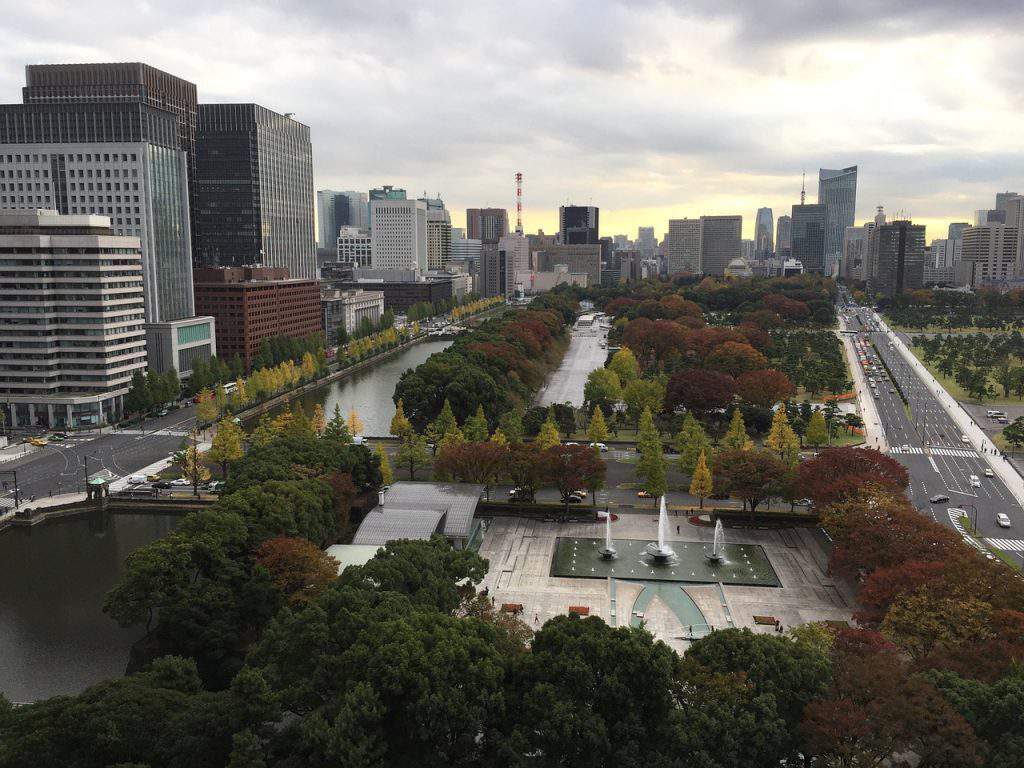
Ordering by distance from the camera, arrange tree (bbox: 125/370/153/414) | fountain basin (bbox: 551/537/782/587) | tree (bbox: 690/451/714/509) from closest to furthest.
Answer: fountain basin (bbox: 551/537/782/587), tree (bbox: 690/451/714/509), tree (bbox: 125/370/153/414)

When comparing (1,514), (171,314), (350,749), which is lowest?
(1,514)

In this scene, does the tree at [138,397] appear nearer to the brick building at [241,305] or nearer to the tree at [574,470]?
the brick building at [241,305]

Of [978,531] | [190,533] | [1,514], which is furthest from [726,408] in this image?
[1,514]

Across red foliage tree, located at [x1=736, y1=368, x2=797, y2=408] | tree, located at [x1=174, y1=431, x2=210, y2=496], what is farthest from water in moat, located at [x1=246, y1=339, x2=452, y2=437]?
red foliage tree, located at [x1=736, y1=368, x2=797, y2=408]

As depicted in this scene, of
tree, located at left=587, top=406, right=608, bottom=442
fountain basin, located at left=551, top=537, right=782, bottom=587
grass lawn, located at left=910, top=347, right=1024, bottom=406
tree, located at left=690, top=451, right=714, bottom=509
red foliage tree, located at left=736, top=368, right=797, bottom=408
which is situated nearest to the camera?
fountain basin, located at left=551, top=537, right=782, bottom=587

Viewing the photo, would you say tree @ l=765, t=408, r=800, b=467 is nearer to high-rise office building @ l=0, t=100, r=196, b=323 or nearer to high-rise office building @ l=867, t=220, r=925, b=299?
high-rise office building @ l=0, t=100, r=196, b=323

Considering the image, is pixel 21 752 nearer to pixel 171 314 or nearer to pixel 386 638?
pixel 386 638

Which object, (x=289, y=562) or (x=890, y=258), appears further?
(x=890, y=258)
